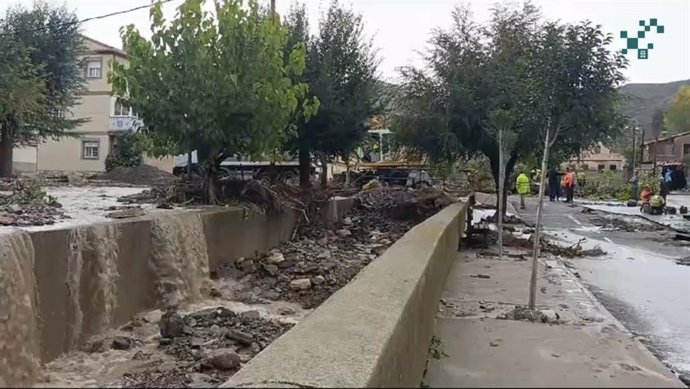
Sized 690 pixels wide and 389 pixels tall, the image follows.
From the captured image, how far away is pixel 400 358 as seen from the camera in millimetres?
3479

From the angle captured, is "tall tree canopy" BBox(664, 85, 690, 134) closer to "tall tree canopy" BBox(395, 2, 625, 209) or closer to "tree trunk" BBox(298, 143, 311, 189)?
"tall tree canopy" BBox(395, 2, 625, 209)

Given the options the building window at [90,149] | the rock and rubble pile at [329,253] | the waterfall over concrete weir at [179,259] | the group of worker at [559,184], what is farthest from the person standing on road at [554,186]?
the waterfall over concrete weir at [179,259]

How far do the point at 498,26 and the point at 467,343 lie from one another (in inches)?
583

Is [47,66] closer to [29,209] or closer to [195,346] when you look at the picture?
[29,209]

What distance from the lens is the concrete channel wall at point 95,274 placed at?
685 centimetres

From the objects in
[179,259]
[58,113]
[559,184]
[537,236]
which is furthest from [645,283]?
[559,184]

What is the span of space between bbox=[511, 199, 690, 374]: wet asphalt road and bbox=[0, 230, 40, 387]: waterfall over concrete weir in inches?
215

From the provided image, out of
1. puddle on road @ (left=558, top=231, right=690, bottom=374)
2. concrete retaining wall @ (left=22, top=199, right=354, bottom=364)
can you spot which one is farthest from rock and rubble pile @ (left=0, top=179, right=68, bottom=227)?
puddle on road @ (left=558, top=231, right=690, bottom=374)

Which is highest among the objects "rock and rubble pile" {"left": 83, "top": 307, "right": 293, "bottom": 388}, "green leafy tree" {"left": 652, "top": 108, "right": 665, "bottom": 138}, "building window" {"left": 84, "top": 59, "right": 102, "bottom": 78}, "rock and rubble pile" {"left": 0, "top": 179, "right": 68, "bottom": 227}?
"green leafy tree" {"left": 652, "top": 108, "right": 665, "bottom": 138}

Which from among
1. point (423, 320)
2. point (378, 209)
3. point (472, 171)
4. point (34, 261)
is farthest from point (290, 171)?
point (472, 171)

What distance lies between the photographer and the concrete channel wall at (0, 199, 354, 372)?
270 inches

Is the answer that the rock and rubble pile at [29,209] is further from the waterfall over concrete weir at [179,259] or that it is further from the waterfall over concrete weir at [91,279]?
the waterfall over concrete weir at [179,259]

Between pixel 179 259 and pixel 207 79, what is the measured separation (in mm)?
3105

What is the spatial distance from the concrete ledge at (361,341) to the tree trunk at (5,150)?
25522mm
